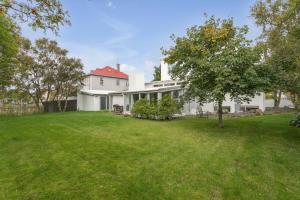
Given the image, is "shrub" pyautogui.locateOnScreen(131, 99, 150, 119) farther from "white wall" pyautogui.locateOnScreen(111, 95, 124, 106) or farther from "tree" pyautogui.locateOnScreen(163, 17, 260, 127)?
"white wall" pyautogui.locateOnScreen(111, 95, 124, 106)

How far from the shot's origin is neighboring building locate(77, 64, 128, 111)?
25344mm

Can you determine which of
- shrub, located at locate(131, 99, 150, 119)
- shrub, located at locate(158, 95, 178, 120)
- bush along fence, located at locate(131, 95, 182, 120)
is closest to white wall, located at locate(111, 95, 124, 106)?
shrub, located at locate(131, 99, 150, 119)

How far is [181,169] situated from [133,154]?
5.36 ft

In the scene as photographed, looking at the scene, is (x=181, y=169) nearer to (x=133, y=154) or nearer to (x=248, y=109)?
(x=133, y=154)

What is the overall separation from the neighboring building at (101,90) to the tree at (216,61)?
13836mm

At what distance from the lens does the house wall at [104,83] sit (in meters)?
27.7

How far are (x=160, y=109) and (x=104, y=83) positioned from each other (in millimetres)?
16965

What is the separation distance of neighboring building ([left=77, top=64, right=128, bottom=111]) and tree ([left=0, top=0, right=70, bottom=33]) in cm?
1894

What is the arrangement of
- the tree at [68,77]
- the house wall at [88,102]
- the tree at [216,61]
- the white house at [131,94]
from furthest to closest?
the house wall at [88,102]
the tree at [68,77]
the white house at [131,94]
the tree at [216,61]

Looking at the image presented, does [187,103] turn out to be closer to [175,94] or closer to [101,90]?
[175,94]

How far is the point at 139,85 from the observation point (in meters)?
25.1

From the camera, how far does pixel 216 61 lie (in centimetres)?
874

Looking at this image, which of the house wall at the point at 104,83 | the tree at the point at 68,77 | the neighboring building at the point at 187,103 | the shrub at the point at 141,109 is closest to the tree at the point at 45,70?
the tree at the point at 68,77

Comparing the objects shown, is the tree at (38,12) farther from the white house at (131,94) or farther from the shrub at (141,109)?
the white house at (131,94)
